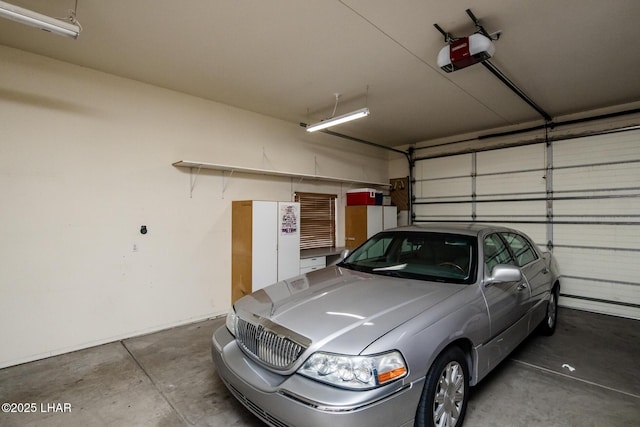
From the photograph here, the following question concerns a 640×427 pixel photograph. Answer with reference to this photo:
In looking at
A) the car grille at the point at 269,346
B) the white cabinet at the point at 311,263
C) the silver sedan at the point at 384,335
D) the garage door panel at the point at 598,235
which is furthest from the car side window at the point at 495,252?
the garage door panel at the point at 598,235

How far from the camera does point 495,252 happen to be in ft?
9.08

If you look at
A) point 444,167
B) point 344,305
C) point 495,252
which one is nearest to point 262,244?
point 344,305

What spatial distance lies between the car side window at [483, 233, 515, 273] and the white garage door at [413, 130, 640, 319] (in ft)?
10.5

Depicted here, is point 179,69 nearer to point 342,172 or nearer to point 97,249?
point 97,249

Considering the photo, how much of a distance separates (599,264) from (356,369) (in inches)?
216

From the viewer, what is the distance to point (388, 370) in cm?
153

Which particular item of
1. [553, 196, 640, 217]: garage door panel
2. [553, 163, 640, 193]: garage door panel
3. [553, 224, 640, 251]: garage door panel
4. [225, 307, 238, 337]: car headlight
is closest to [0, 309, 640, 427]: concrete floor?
[225, 307, 238, 337]: car headlight

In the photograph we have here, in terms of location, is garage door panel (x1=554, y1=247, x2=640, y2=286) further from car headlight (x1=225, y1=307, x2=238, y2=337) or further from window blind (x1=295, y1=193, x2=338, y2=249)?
car headlight (x1=225, y1=307, x2=238, y2=337)


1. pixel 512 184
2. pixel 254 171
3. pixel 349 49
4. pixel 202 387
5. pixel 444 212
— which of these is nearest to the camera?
pixel 202 387

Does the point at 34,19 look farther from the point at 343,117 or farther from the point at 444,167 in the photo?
the point at 444,167

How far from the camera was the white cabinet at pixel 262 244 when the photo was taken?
429 centimetres

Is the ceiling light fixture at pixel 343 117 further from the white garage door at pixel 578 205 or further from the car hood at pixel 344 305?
the white garage door at pixel 578 205

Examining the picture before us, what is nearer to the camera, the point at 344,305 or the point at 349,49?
the point at 344,305

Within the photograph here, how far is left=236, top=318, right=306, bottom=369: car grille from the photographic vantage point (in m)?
1.70
